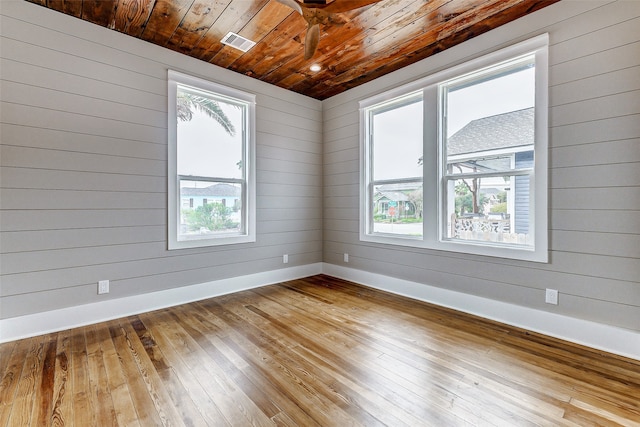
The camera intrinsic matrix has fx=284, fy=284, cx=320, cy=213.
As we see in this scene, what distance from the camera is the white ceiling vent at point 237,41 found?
9.48ft

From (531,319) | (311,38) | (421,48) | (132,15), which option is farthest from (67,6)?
(531,319)

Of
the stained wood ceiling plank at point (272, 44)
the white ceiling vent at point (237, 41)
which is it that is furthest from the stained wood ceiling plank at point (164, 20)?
the stained wood ceiling plank at point (272, 44)

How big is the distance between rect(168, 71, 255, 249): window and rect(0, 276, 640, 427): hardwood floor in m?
1.09

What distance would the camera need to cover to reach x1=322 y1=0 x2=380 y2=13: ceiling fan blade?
1.83 meters

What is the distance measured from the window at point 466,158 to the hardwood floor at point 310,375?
0.97 metres

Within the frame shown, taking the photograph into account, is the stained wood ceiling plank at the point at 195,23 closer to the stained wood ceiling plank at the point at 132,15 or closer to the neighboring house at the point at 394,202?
the stained wood ceiling plank at the point at 132,15

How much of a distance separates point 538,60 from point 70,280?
15.3 ft

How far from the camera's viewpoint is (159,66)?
3.07m

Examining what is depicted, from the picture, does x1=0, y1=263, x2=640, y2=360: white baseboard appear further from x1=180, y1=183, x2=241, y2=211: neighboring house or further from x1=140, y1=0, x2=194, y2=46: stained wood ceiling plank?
x1=140, y1=0, x2=194, y2=46: stained wood ceiling plank

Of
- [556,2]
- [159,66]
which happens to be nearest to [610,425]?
[556,2]

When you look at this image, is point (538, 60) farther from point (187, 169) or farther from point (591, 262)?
point (187, 169)

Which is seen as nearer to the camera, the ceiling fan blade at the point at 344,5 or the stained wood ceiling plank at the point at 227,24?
the ceiling fan blade at the point at 344,5

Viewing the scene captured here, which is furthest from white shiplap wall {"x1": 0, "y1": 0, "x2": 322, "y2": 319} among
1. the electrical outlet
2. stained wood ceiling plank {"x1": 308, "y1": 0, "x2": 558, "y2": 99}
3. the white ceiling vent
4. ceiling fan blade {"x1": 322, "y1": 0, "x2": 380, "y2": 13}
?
ceiling fan blade {"x1": 322, "y1": 0, "x2": 380, "y2": 13}

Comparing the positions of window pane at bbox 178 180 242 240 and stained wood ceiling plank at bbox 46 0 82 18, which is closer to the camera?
stained wood ceiling plank at bbox 46 0 82 18
